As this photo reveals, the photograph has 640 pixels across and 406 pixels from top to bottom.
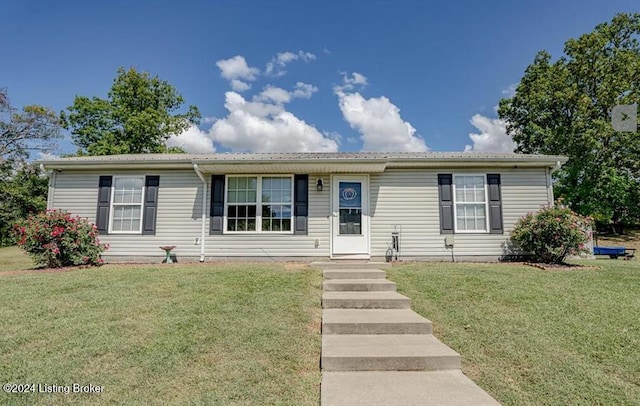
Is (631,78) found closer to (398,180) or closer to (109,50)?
(398,180)

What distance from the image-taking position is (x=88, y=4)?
838 centimetres

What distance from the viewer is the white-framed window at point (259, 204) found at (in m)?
8.37

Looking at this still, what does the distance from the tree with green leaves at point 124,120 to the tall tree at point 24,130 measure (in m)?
0.95

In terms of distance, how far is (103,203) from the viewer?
27.7 ft

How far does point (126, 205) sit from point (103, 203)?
0.58 meters

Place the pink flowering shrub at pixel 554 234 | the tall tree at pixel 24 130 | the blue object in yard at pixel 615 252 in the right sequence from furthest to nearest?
the tall tree at pixel 24 130, the blue object in yard at pixel 615 252, the pink flowering shrub at pixel 554 234

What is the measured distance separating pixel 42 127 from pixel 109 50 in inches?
599

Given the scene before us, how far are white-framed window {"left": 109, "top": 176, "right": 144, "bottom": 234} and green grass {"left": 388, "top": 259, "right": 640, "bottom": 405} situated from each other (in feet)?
21.6

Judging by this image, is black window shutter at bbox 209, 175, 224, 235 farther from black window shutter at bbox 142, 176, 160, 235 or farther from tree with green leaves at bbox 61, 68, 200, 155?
tree with green leaves at bbox 61, 68, 200, 155

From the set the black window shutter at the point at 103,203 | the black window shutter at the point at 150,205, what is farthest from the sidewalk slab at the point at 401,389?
the black window shutter at the point at 103,203

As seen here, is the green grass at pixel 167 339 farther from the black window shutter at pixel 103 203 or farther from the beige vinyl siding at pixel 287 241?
the black window shutter at pixel 103 203

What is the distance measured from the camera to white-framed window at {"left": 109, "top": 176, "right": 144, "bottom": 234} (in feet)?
27.7

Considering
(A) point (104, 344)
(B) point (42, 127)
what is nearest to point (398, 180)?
(A) point (104, 344)

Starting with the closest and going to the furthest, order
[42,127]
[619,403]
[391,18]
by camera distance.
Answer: [619,403], [391,18], [42,127]
